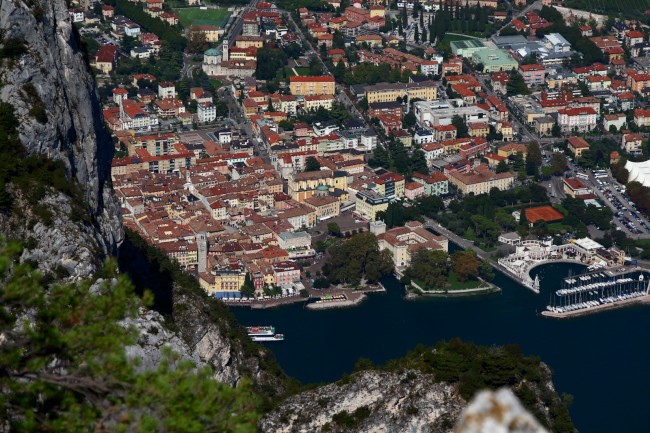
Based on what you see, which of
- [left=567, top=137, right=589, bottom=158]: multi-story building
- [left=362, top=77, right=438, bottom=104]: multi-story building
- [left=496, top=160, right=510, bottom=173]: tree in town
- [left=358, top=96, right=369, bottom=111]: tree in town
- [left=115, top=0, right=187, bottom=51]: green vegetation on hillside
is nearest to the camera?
[left=496, top=160, right=510, bottom=173]: tree in town

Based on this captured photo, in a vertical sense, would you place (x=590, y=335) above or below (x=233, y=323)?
below

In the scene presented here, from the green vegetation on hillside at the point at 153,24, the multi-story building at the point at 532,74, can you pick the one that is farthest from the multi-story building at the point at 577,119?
the green vegetation on hillside at the point at 153,24

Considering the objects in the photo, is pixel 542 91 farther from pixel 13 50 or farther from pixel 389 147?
pixel 13 50

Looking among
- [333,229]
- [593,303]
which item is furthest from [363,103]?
[593,303]

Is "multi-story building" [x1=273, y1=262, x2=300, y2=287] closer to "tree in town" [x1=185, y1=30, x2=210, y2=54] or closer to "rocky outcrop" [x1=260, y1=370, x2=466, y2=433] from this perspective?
"rocky outcrop" [x1=260, y1=370, x2=466, y2=433]

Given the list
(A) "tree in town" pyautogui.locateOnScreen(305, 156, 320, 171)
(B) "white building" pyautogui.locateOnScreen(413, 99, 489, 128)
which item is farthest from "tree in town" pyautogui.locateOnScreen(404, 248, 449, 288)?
(B) "white building" pyautogui.locateOnScreen(413, 99, 489, 128)

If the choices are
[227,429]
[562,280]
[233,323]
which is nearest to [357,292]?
[562,280]

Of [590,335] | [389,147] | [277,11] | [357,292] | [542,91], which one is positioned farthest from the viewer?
[277,11]
